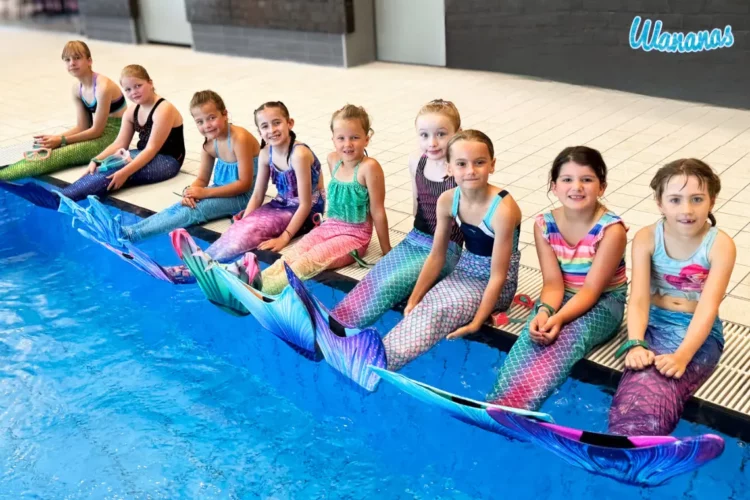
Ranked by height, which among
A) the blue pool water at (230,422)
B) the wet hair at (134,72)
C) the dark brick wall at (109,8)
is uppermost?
the dark brick wall at (109,8)

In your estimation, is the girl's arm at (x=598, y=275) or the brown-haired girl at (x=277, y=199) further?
the brown-haired girl at (x=277, y=199)

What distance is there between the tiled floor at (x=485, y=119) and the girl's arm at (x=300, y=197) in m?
0.59

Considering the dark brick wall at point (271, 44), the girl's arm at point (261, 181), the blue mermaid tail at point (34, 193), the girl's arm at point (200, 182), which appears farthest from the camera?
the dark brick wall at point (271, 44)

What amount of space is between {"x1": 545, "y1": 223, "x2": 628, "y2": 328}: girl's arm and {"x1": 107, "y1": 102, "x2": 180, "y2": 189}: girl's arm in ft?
10.3

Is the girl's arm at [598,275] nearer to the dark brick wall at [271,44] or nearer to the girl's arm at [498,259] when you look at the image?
the girl's arm at [498,259]

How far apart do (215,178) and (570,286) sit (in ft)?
7.91

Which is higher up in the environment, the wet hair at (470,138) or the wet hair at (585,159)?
the wet hair at (470,138)

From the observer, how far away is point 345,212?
3.65m

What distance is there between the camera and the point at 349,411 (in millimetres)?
3168

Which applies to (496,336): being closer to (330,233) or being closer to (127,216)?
(330,233)

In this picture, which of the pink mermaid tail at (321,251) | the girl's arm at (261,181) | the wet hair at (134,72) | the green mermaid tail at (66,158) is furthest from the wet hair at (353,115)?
the green mermaid tail at (66,158)

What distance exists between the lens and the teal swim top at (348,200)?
11.6 feet

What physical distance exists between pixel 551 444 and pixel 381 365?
69cm

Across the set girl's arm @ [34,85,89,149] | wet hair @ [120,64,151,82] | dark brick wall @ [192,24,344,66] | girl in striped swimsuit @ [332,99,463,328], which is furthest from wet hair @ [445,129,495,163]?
dark brick wall @ [192,24,344,66]
